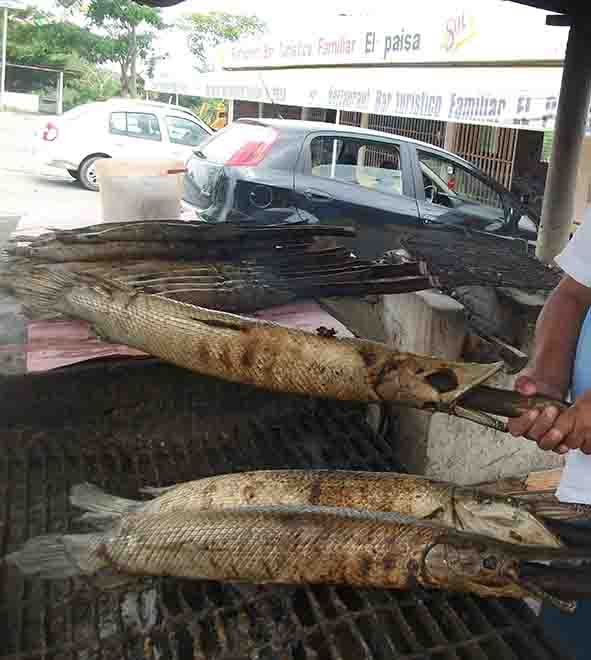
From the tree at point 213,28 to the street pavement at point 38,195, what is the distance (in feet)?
70.0

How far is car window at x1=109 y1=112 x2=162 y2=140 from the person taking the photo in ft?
46.9

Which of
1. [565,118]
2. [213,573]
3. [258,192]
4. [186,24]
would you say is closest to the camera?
[213,573]

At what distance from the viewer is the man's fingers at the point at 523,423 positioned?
1.83 meters

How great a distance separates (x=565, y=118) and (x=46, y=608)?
5.60 meters

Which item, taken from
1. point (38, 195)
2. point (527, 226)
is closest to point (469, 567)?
point (527, 226)

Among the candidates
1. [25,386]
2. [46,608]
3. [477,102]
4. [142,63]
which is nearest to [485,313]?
[25,386]

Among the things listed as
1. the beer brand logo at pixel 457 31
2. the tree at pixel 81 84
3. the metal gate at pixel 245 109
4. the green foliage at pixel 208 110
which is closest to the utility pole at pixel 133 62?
the tree at pixel 81 84

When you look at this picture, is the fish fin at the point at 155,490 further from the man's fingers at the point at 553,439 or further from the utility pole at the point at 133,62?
the utility pole at the point at 133,62

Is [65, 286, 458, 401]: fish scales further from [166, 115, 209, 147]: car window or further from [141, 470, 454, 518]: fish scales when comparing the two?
[166, 115, 209, 147]: car window

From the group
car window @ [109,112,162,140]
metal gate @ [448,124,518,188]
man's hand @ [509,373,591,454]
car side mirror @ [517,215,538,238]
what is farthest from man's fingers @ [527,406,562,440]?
car window @ [109,112,162,140]

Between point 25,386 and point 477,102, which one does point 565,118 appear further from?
point 25,386

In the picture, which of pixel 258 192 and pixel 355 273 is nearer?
pixel 355 273

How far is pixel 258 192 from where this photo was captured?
7.46 meters

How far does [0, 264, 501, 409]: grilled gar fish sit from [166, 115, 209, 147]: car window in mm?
13168
